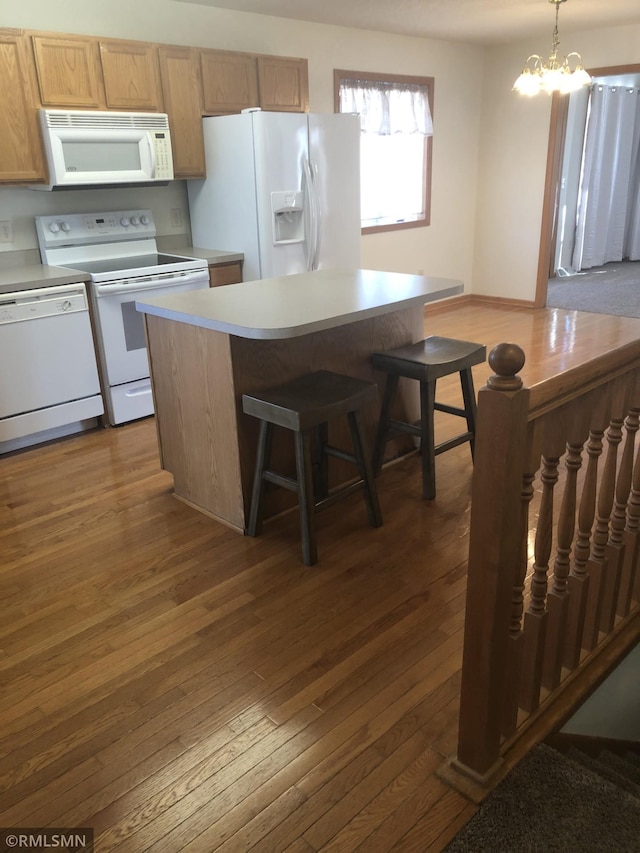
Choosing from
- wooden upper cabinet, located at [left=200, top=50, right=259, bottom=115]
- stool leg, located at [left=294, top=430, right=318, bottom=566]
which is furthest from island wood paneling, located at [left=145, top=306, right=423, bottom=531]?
wooden upper cabinet, located at [left=200, top=50, right=259, bottom=115]

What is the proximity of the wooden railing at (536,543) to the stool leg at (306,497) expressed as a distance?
965mm

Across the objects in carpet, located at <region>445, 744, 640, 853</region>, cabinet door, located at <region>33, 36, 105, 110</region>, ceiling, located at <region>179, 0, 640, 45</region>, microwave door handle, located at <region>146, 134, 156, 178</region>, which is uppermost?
ceiling, located at <region>179, 0, 640, 45</region>

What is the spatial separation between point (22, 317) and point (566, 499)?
9.52ft

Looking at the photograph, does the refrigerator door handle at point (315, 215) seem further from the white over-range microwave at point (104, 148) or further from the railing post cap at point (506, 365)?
the railing post cap at point (506, 365)

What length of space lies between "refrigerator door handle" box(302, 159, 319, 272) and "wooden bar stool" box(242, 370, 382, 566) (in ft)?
6.10

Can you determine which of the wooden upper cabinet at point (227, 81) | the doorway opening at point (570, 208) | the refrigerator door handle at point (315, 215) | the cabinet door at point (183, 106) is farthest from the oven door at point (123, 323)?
the doorway opening at point (570, 208)

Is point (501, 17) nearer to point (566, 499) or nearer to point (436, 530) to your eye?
point (436, 530)

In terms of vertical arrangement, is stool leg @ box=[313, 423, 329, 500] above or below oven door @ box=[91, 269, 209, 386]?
below

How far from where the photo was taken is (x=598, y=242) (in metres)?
9.06

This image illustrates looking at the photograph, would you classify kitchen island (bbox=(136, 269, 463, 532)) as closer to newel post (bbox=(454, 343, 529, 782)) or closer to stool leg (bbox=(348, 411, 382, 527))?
stool leg (bbox=(348, 411, 382, 527))

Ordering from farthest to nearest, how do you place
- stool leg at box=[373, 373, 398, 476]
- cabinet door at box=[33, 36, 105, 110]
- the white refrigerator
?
1. the white refrigerator
2. cabinet door at box=[33, 36, 105, 110]
3. stool leg at box=[373, 373, 398, 476]

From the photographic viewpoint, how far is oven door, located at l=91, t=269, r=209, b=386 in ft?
12.3

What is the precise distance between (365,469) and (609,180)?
8.08 metres

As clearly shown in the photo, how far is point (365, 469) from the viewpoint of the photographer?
2.65 metres
